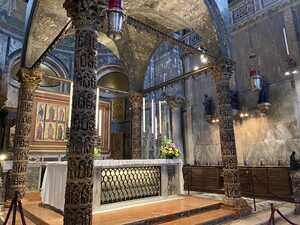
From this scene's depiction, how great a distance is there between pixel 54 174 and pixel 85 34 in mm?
3782

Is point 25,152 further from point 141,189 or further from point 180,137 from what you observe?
point 180,137

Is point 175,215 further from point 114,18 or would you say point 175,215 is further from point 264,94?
point 264,94

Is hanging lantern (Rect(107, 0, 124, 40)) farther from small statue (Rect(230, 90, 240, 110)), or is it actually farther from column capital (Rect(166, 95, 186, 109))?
column capital (Rect(166, 95, 186, 109))

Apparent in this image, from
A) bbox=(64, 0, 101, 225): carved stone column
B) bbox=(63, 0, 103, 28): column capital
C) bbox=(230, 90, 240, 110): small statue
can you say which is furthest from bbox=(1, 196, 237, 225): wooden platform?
bbox=(230, 90, 240, 110): small statue

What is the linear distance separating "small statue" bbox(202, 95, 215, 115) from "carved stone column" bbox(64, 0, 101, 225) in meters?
7.64

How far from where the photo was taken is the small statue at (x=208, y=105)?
10.2 metres

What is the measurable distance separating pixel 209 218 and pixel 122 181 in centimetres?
228

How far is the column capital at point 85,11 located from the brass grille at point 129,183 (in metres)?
3.45

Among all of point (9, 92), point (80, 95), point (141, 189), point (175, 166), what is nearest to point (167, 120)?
point (175, 166)

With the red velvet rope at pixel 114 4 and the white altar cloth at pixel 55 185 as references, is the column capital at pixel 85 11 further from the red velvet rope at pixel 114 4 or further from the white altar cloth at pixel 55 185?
the white altar cloth at pixel 55 185

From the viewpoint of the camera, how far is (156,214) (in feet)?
15.8

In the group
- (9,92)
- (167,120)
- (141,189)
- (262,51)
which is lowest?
(141,189)

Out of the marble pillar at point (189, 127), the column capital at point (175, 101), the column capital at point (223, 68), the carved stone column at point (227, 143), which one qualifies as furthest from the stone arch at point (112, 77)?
the carved stone column at point (227, 143)

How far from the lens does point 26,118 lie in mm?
6270
